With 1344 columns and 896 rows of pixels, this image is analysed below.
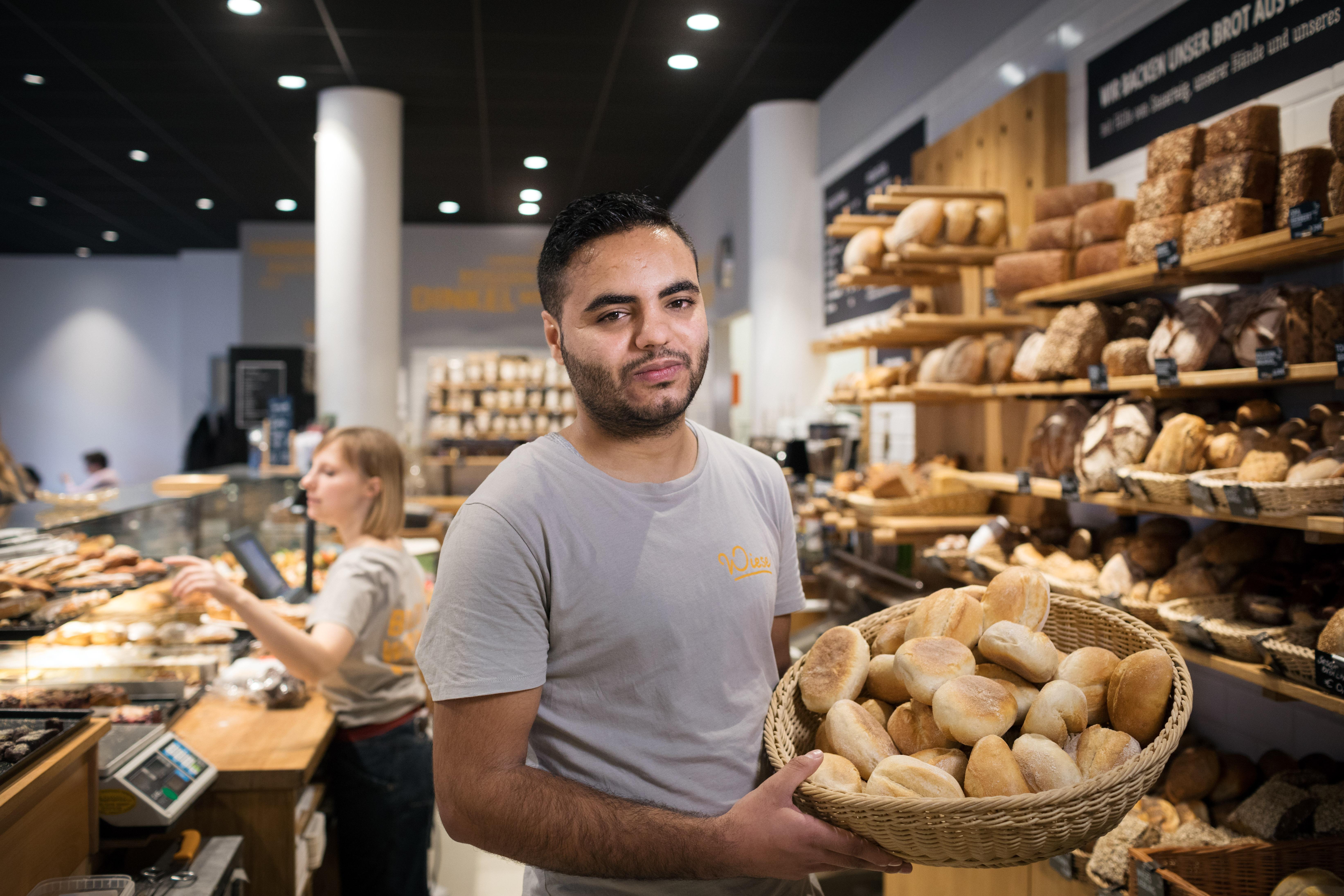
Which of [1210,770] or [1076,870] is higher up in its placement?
[1210,770]

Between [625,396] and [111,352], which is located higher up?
[111,352]

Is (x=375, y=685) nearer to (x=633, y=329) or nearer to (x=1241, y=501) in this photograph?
(x=633, y=329)

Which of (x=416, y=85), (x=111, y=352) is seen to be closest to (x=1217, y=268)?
(x=416, y=85)

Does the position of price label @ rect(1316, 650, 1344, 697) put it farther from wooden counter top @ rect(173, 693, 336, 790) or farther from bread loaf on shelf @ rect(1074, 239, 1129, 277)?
wooden counter top @ rect(173, 693, 336, 790)

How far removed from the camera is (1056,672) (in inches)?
49.7

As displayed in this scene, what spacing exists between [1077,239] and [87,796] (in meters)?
2.76

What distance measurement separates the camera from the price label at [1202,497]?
76.9 inches

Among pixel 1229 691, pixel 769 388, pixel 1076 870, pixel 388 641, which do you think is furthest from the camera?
pixel 769 388

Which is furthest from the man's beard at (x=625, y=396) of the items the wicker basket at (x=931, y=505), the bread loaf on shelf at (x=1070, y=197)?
the wicker basket at (x=931, y=505)

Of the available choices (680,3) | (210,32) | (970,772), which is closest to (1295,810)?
(970,772)

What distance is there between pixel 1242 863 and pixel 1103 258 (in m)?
1.52

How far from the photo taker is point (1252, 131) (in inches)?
83.7

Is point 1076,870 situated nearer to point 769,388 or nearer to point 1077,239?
point 1077,239

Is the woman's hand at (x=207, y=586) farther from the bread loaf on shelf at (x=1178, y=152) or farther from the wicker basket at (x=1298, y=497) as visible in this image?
the bread loaf on shelf at (x=1178, y=152)
